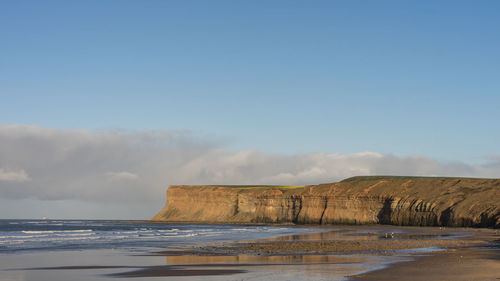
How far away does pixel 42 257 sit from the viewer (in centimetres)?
3256

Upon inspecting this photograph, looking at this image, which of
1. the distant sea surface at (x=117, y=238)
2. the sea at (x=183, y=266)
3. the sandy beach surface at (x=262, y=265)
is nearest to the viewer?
the sandy beach surface at (x=262, y=265)

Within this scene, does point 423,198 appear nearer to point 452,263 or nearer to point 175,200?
point 452,263

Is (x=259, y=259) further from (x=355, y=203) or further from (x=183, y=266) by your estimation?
(x=355, y=203)

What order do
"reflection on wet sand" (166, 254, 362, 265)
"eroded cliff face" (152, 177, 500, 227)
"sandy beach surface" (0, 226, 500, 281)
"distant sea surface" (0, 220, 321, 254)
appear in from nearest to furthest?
"sandy beach surface" (0, 226, 500, 281) < "reflection on wet sand" (166, 254, 362, 265) < "distant sea surface" (0, 220, 321, 254) < "eroded cliff face" (152, 177, 500, 227)

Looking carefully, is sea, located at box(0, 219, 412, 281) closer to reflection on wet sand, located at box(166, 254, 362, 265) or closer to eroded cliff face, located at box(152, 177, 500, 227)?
reflection on wet sand, located at box(166, 254, 362, 265)

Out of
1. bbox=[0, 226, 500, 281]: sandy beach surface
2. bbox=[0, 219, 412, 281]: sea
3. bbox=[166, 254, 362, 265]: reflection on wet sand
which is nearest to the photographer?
bbox=[0, 226, 500, 281]: sandy beach surface

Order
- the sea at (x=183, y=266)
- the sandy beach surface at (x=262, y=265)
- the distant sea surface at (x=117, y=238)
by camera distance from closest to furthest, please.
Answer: the sandy beach surface at (x=262, y=265) < the sea at (x=183, y=266) < the distant sea surface at (x=117, y=238)

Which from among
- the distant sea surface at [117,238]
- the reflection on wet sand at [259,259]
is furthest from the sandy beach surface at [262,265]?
the distant sea surface at [117,238]

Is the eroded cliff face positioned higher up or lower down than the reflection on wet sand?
higher up

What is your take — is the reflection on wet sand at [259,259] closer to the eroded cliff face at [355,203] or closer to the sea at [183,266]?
the sea at [183,266]

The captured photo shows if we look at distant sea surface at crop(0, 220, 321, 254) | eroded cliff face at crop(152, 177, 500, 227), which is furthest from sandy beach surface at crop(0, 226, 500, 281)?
eroded cliff face at crop(152, 177, 500, 227)

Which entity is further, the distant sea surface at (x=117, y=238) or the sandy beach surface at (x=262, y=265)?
the distant sea surface at (x=117, y=238)

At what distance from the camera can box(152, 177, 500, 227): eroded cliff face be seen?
78.7 m

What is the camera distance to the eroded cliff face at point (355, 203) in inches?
3098
